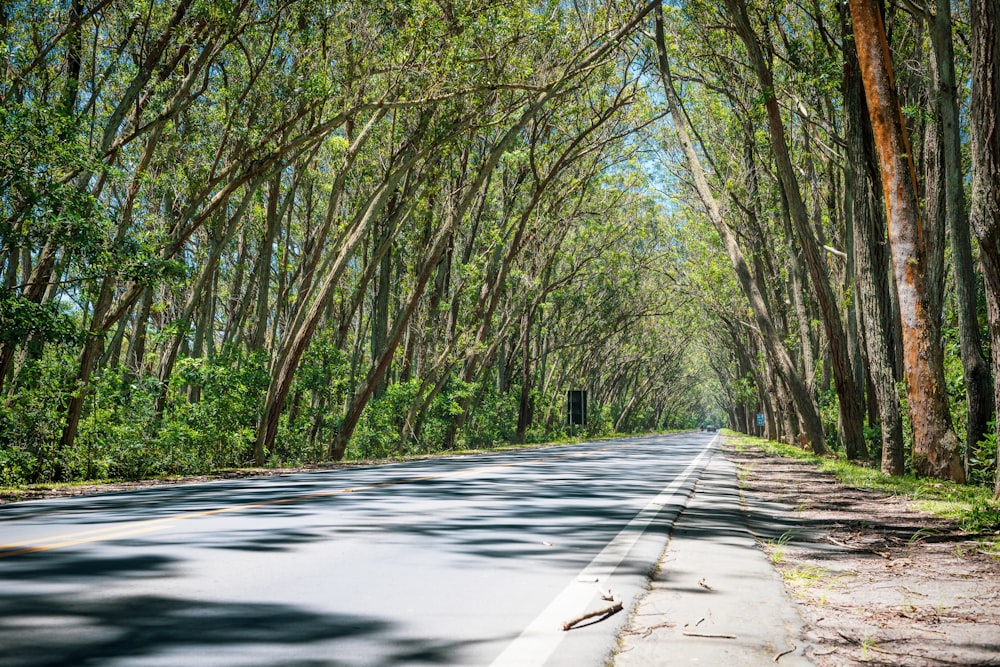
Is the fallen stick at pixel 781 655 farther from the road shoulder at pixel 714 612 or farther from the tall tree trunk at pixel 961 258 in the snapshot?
the tall tree trunk at pixel 961 258

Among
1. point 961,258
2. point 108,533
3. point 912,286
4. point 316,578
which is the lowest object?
point 316,578

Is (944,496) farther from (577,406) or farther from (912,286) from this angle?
(577,406)

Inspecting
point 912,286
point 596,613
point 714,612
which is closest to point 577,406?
point 912,286

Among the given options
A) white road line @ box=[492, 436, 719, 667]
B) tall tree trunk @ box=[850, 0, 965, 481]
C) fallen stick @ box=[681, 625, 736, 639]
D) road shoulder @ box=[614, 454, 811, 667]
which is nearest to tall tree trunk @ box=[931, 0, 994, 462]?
tall tree trunk @ box=[850, 0, 965, 481]

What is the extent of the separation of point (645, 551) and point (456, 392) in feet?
82.8

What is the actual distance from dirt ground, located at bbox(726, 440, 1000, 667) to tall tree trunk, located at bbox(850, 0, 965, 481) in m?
2.61

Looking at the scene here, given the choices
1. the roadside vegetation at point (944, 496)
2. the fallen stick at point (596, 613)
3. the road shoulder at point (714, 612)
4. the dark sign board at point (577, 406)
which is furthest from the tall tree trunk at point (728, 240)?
the dark sign board at point (577, 406)

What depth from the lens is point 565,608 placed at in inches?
183

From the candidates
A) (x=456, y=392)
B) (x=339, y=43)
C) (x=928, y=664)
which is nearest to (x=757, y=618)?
(x=928, y=664)

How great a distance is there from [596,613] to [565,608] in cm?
26

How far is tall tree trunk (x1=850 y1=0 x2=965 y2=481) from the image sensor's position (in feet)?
40.7

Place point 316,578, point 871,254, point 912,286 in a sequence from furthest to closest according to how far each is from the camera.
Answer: point 871,254
point 912,286
point 316,578

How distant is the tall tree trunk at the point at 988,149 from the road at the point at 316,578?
4.20 m

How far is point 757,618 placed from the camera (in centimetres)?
452
